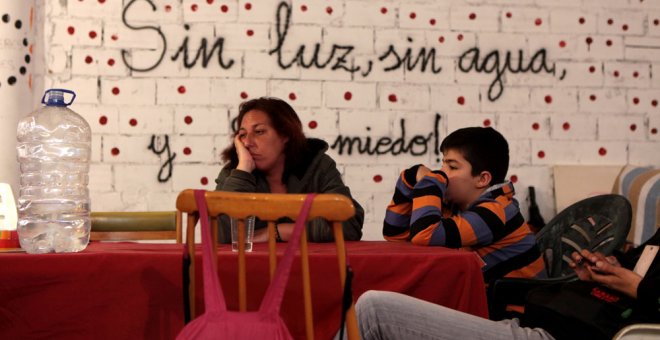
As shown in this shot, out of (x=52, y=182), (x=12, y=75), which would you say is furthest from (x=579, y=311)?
(x=12, y=75)

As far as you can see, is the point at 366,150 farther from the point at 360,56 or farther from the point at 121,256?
the point at 121,256

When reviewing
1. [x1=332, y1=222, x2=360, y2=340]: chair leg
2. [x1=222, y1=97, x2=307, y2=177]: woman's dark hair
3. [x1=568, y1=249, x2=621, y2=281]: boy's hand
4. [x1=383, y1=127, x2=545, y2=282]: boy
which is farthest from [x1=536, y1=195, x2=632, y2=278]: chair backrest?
[x1=332, y1=222, x2=360, y2=340]: chair leg

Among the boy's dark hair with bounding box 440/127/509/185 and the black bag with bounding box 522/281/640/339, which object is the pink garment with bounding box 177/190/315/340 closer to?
the black bag with bounding box 522/281/640/339

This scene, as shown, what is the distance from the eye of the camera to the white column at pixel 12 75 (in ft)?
10.8

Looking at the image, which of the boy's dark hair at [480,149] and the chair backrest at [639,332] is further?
the boy's dark hair at [480,149]

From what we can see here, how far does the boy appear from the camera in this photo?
A: 2141 mm

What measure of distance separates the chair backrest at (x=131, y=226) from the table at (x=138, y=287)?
1199 millimetres

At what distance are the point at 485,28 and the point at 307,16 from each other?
3.05 ft

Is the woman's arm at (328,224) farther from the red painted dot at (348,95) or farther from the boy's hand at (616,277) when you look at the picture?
the red painted dot at (348,95)

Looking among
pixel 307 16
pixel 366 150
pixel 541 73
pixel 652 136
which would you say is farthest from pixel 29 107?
pixel 652 136

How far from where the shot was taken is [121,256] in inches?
62.5

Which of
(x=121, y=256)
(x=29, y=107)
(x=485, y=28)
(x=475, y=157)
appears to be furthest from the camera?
(x=485, y=28)

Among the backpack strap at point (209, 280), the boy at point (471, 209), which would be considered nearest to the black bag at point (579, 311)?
the boy at point (471, 209)

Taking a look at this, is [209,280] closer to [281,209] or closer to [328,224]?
[281,209]
